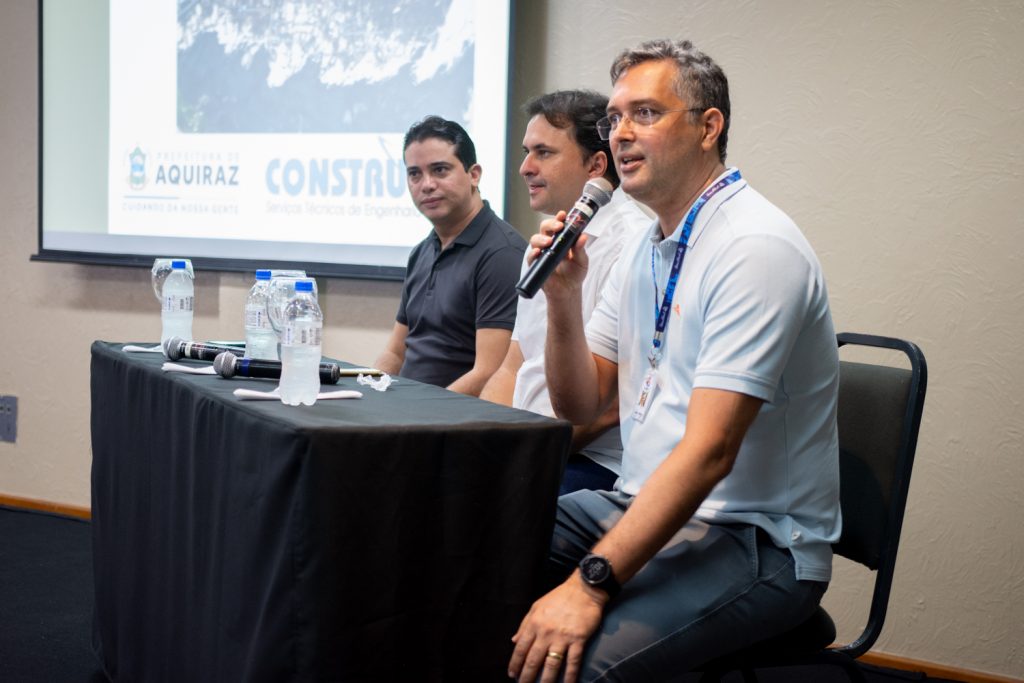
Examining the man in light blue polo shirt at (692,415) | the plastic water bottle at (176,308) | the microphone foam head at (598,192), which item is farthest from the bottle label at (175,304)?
the microphone foam head at (598,192)

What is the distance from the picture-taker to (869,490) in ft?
5.30

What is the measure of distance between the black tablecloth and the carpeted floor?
102 centimetres

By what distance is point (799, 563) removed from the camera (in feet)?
4.63

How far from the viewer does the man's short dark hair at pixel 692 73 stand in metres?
1.54

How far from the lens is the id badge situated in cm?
155

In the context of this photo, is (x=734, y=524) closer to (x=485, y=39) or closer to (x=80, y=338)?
(x=485, y=39)

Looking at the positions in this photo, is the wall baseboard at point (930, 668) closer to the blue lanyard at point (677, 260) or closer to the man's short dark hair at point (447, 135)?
the blue lanyard at point (677, 260)

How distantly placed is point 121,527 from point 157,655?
13.7 inches

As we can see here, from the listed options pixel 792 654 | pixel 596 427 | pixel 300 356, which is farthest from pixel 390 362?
pixel 792 654

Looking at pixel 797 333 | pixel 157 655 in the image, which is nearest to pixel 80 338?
pixel 157 655

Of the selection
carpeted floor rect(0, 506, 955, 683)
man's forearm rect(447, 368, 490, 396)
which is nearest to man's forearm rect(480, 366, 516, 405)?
man's forearm rect(447, 368, 490, 396)

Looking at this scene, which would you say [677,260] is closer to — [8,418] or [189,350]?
[189,350]

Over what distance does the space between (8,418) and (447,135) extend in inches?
94.3

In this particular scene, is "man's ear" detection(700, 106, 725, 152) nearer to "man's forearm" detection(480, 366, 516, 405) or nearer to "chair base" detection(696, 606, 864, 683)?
"chair base" detection(696, 606, 864, 683)
